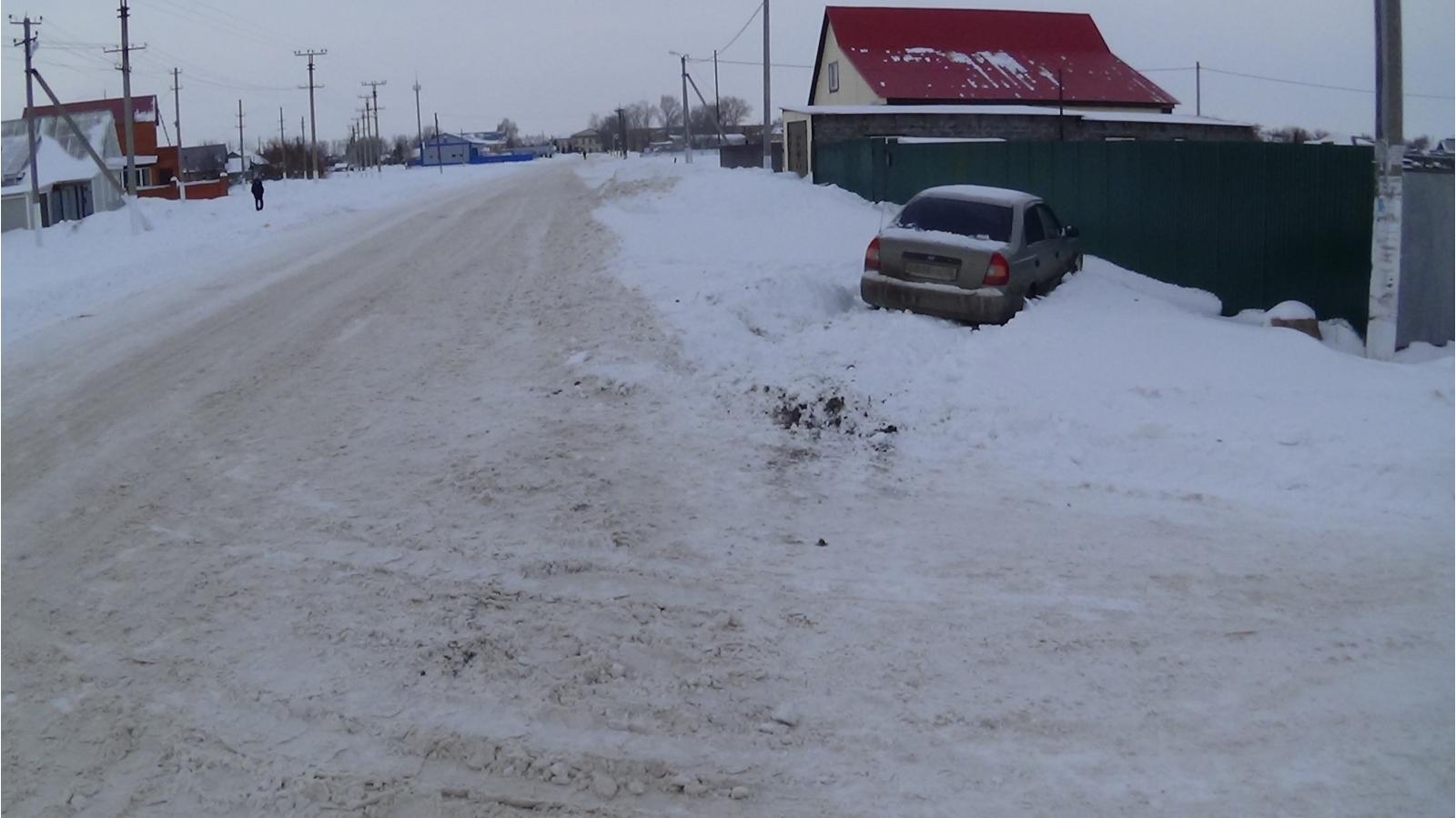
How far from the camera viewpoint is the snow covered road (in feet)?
14.3

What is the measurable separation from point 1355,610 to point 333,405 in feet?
23.4

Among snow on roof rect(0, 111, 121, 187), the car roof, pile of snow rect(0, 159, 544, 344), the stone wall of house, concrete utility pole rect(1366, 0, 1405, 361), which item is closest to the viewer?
concrete utility pole rect(1366, 0, 1405, 361)

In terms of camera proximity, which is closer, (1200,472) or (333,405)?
(1200,472)

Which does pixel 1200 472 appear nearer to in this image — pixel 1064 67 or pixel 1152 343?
pixel 1152 343

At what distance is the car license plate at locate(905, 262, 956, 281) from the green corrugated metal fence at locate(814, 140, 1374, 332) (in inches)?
180

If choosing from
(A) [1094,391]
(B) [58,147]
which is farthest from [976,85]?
(B) [58,147]

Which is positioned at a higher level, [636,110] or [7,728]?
[636,110]

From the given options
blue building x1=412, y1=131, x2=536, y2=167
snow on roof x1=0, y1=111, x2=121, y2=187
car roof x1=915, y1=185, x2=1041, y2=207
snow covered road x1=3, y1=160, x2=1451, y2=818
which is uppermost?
blue building x1=412, y1=131, x2=536, y2=167

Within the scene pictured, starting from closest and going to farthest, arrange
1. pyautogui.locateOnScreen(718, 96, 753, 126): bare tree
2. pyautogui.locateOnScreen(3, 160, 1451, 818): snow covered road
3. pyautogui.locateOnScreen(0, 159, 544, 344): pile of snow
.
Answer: pyautogui.locateOnScreen(3, 160, 1451, 818): snow covered road, pyautogui.locateOnScreen(0, 159, 544, 344): pile of snow, pyautogui.locateOnScreen(718, 96, 753, 126): bare tree

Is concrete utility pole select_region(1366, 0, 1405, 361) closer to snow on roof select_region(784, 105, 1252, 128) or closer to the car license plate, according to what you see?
the car license plate

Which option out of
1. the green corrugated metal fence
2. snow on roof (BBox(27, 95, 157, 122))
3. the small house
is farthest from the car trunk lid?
snow on roof (BBox(27, 95, 157, 122))

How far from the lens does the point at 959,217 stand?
41.6 ft

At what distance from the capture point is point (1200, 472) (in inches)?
314

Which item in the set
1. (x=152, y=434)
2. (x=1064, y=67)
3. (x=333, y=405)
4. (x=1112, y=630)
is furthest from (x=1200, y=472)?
(x=1064, y=67)
